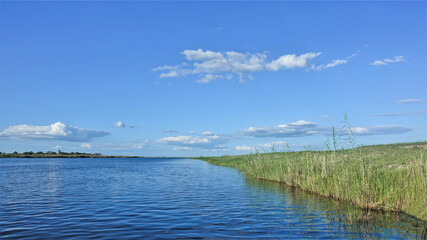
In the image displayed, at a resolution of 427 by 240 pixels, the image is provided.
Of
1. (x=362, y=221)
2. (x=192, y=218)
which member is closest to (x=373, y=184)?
(x=362, y=221)

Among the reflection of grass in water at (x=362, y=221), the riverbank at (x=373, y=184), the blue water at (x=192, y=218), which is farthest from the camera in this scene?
the riverbank at (x=373, y=184)

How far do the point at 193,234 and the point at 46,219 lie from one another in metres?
8.93

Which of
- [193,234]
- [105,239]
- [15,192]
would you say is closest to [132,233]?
[105,239]

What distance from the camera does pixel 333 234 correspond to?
12.6 meters

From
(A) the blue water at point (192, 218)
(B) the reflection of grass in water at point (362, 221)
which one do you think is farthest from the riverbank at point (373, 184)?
(A) the blue water at point (192, 218)

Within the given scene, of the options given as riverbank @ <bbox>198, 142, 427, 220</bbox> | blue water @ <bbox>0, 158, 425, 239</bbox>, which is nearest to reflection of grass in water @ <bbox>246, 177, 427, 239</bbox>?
blue water @ <bbox>0, 158, 425, 239</bbox>

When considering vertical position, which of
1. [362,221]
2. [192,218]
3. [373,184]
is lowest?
[192,218]

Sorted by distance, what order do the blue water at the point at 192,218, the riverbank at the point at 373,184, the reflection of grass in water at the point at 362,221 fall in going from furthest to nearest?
the riverbank at the point at 373,184 → the blue water at the point at 192,218 → the reflection of grass in water at the point at 362,221

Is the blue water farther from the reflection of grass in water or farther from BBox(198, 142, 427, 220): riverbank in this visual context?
BBox(198, 142, 427, 220): riverbank

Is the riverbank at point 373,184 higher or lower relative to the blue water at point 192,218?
higher

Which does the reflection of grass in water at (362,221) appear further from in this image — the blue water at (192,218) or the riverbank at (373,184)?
the riverbank at (373,184)

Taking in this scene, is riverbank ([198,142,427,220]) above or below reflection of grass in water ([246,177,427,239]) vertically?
above

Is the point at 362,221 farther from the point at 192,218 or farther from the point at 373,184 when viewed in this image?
the point at 192,218

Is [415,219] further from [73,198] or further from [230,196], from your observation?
[73,198]
